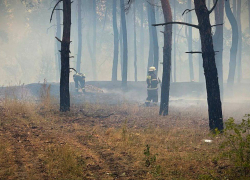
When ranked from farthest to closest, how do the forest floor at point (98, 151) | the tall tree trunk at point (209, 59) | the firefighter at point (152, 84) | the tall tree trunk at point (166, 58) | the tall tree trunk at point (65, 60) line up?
1. the firefighter at point (152, 84)
2. the tall tree trunk at point (166, 58)
3. the tall tree trunk at point (65, 60)
4. the tall tree trunk at point (209, 59)
5. the forest floor at point (98, 151)

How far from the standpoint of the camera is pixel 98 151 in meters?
7.04

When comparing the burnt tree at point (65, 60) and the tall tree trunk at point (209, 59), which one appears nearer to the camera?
the tall tree trunk at point (209, 59)

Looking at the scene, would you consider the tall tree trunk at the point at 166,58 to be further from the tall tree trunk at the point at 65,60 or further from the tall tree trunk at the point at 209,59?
the tall tree trunk at the point at 209,59

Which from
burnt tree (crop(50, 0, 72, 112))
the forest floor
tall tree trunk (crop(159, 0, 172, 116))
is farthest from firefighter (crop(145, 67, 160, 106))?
the forest floor

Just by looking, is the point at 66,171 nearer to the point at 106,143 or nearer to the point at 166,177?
the point at 166,177

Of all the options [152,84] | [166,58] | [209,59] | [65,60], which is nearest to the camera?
[209,59]

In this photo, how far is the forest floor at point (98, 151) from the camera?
5.51m

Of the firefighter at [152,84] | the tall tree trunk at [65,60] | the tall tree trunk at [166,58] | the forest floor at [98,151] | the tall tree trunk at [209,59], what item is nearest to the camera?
the forest floor at [98,151]

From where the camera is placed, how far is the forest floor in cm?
551

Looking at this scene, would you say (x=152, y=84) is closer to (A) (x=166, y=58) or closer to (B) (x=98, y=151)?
(A) (x=166, y=58)

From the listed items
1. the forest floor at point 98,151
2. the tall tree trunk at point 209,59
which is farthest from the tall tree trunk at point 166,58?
the tall tree trunk at point 209,59

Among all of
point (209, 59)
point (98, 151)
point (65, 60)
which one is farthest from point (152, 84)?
point (98, 151)

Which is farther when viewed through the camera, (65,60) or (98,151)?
(65,60)

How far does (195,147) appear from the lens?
7703mm
